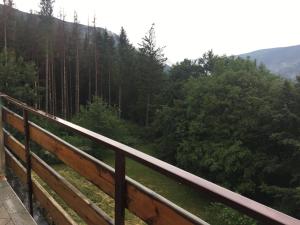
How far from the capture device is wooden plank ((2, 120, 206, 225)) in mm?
1333

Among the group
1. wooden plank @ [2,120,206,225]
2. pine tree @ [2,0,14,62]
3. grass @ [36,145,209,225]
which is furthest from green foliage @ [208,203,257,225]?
pine tree @ [2,0,14,62]

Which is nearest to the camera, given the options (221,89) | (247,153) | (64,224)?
(64,224)

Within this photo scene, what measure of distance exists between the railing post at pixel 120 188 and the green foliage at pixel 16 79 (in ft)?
63.8

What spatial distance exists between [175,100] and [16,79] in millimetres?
12119

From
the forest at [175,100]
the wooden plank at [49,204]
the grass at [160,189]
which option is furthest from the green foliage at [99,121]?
the wooden plank at [49,204]

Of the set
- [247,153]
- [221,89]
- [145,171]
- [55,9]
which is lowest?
[145,171]

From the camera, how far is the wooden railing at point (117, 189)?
108 centimetres

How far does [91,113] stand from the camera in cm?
2717

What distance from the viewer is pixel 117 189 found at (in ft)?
5.59

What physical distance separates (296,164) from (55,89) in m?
24.7

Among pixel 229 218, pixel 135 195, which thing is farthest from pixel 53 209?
pixel 229 218

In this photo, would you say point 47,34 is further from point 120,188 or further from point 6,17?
point 120,188

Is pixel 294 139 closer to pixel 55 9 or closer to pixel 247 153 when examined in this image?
pixel 247 153

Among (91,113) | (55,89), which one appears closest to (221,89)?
(91,113)
